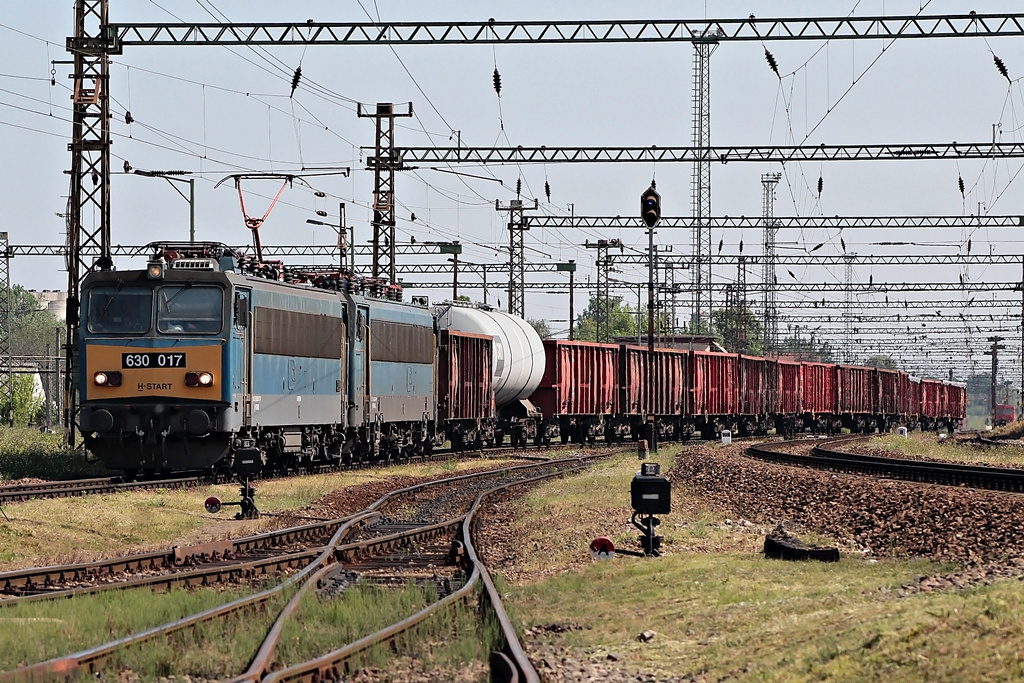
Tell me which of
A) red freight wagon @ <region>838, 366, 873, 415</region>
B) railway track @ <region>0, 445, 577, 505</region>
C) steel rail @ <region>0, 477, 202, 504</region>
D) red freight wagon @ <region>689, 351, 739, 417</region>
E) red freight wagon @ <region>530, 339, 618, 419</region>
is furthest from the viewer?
red freight wagon @ <region>838, 366, 873, 415</region>

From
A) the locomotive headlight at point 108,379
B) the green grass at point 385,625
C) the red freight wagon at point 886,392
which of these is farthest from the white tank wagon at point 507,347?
the red freight wagon at point 886,392

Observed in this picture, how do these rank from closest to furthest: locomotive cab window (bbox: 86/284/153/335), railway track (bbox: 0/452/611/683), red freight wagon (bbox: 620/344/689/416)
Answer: railway track (bbox: 0/452/611/683) < locomotive cab window (bbox: 86/284/153/335) < red freight wagon (bbox: 620/344/689/416)

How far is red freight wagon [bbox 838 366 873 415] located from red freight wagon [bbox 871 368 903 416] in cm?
133

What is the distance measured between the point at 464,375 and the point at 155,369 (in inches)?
607

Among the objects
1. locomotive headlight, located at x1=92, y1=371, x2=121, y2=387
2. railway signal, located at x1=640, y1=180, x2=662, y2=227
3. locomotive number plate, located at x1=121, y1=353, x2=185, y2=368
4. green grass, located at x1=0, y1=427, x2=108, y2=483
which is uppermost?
railway signal, located at x1=640, y1=180, x2=662, y2=227

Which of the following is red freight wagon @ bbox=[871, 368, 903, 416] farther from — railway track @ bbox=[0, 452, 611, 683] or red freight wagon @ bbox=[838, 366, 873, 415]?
railway track @ bbox=[0, 452, 611, 683]

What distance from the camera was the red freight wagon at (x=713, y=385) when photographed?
54531 mm

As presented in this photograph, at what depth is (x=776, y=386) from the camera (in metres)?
64.1

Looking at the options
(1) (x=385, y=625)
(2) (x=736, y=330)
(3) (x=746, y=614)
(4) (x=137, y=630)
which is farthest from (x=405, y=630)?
(2) (x=736, y=330)

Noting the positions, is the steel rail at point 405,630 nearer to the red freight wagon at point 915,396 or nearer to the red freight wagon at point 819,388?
the red freight wagon at point 819,388

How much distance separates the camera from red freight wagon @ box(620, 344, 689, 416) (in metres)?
50.8

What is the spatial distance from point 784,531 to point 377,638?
753cm

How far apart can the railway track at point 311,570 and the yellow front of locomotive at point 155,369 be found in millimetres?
3467

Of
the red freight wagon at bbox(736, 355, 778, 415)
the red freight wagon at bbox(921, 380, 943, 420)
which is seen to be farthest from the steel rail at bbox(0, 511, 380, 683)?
the red freight wagon at bbox(921, 380, 943, 420)
